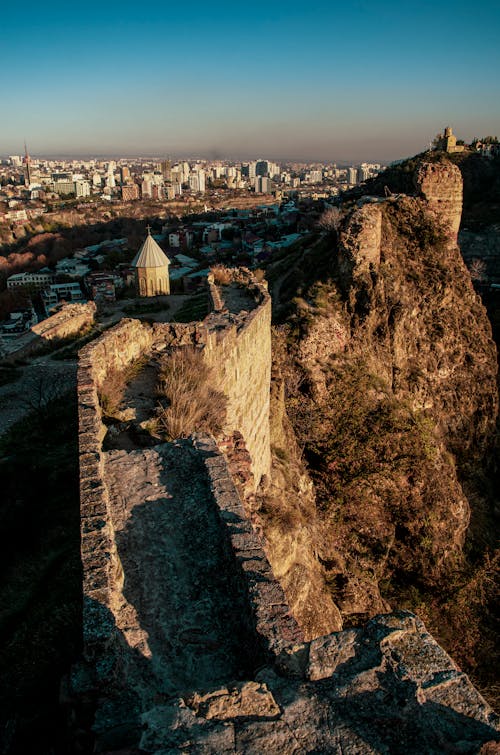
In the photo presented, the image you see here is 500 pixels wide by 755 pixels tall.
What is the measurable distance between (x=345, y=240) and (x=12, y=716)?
12408 mm

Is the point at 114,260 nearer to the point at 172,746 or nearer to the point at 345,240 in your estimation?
the point at 345,240

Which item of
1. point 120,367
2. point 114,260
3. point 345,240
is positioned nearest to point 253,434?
point 120,367

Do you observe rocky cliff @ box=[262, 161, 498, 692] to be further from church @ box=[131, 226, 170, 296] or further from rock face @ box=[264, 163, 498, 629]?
church @ box=[131, 226, 170, 296]

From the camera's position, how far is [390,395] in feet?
39.1

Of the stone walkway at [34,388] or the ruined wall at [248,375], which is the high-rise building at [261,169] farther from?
the ruined wall at [248,375]

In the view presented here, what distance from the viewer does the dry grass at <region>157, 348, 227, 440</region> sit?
14.9ft

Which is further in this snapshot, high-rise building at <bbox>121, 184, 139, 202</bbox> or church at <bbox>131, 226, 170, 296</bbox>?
high-rise building at <bbox>121, 184, 139, 202</bbox>

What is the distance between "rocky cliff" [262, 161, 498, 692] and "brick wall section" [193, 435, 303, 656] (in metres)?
2.42

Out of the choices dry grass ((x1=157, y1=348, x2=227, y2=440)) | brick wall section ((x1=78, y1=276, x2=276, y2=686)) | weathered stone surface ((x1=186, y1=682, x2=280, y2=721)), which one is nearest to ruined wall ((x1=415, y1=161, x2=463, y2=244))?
brick wall section ((x1=78, y1=276, x2=276, y2=686))

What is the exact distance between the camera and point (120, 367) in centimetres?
541

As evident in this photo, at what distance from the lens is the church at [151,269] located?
18.5 meters

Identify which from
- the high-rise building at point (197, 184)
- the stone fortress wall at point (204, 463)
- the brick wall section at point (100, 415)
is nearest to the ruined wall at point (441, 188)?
the brick wall section at point (100, 415)

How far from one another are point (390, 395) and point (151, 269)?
10901 mm

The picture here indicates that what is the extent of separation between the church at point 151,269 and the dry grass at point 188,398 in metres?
Answer: 14.0
